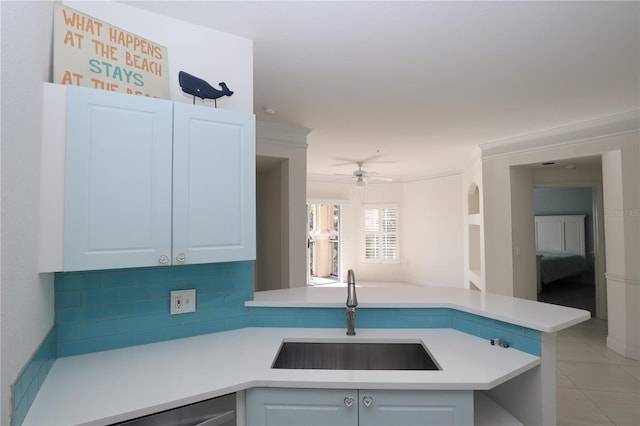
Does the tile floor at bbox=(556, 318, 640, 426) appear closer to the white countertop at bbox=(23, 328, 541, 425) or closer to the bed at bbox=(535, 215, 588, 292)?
the white countertop at bbox=(23, 328, 541, 425)

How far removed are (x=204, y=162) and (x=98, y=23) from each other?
Result: 774mm

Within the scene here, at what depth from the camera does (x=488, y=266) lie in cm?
495

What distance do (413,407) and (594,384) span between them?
2678mm

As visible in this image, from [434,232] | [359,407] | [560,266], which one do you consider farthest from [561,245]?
[359,407]

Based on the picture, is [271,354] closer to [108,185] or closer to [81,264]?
[81,264]

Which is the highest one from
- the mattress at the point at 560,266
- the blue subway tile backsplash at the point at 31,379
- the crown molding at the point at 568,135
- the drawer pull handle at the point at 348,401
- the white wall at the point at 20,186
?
the crown molding at the point at 568,135

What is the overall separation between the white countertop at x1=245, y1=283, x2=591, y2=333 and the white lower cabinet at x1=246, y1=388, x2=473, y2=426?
1.74ft

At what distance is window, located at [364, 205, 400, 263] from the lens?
8.16 metres

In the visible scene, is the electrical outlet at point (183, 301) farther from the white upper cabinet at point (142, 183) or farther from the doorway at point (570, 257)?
the doorway at point (570, 257)

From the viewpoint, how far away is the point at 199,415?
122 centimetres

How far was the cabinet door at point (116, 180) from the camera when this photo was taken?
52.5 inches

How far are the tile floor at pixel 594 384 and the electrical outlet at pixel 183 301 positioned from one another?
2632mm

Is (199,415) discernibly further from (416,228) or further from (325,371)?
(416,228)

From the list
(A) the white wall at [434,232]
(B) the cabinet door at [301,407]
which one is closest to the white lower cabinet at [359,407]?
(B) the cabinet door at [301,407]
